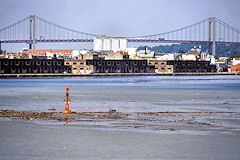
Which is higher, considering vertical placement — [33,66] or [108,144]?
[33,66]

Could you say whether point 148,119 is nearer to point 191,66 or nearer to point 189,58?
point 191,66

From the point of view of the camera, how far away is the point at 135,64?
121 m

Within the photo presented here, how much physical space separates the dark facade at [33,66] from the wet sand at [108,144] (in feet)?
307

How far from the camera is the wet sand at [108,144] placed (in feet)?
37.1

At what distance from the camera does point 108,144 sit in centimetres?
1271

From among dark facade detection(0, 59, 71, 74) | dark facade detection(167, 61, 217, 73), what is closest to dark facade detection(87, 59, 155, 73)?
dark facade detection(0, 59, 71, 74)

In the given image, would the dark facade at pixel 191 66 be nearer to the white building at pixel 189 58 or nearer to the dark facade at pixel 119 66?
the white building at pixel 189 58

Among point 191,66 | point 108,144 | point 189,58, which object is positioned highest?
point 189,58

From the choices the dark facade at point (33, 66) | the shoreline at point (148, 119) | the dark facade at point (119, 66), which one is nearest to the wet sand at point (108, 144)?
the shoreline at point (148, 119)

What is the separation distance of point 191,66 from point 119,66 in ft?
72.6

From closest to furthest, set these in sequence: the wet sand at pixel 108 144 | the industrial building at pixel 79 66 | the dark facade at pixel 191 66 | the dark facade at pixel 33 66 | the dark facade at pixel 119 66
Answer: the wet sand at pixel 108 144 < the dark facade at pixel 33 66 < the industrial building at pixel 79 66 < the dark facade at pixel 119 66 < the dark facade at pixel 191 66

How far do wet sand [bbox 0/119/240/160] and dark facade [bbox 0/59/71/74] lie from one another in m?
93.5

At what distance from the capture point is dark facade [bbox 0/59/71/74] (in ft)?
351

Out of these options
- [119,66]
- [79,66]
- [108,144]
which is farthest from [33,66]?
[108,144]
